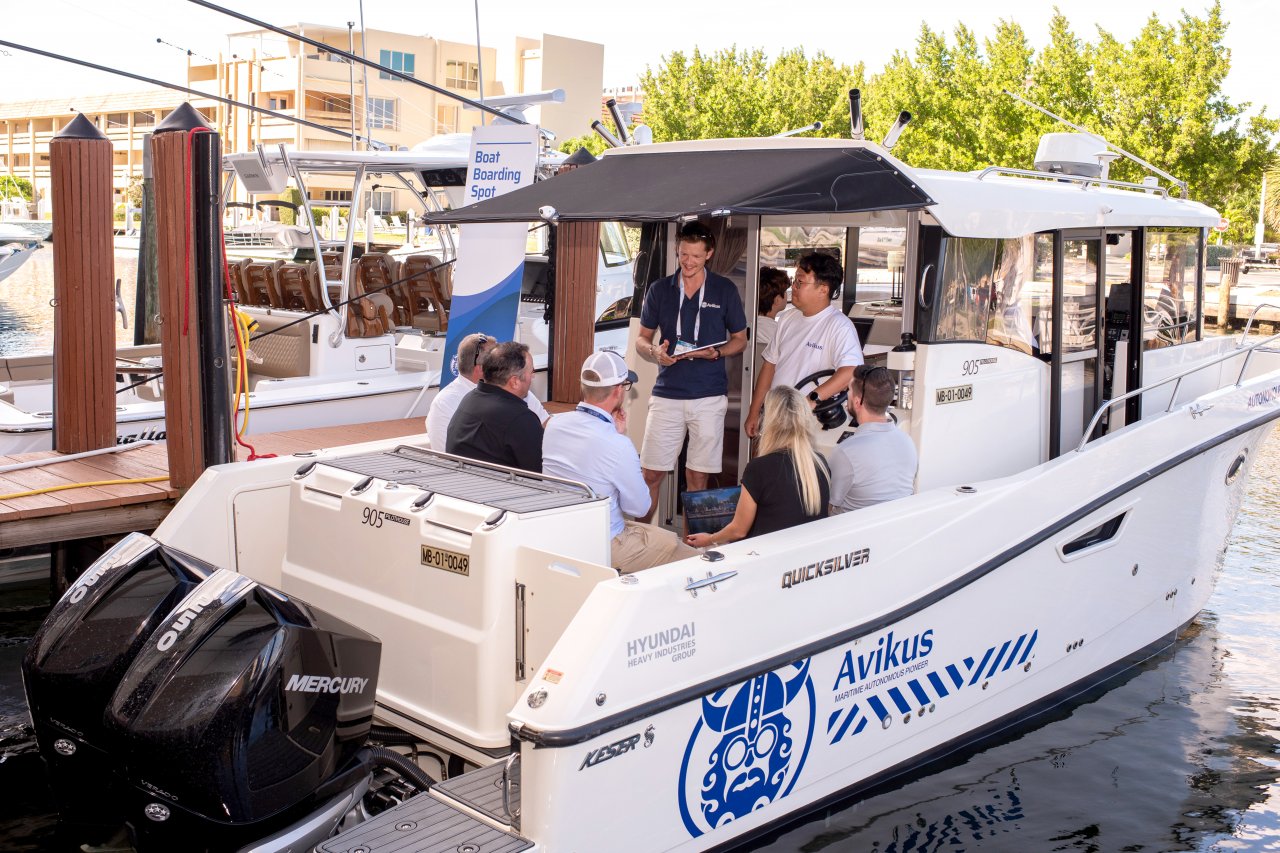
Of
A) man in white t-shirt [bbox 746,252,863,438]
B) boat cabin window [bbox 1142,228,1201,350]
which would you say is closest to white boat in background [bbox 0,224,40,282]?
man in white t-shirt [bbox 746,252,863,438]

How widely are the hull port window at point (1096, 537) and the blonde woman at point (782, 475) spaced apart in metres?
1.42

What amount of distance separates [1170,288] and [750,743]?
12.9ft

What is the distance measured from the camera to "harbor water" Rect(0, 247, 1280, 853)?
476 centimetres

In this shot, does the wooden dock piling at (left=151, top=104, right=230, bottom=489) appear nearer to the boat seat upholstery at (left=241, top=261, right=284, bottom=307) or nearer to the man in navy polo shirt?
the man in navy polo shirt

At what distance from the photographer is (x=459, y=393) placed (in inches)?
223

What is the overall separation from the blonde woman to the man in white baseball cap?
1.03 feet

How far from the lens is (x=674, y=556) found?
453cm

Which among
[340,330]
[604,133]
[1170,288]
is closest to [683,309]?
[604,133]

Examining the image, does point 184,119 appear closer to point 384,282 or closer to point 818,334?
point 818,334

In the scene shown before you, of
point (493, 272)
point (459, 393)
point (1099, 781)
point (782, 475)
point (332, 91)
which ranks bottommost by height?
point (1099, 781)

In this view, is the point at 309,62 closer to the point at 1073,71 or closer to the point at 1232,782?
the point at 1073,71

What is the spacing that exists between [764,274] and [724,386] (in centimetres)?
80

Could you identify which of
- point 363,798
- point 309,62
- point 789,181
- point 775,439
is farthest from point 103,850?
point 309,62

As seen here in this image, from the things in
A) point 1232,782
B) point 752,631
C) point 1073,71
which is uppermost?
point 1073,71
